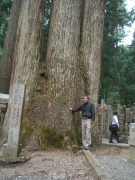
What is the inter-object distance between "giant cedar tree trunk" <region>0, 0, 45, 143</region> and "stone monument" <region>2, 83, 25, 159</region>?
1.27 m

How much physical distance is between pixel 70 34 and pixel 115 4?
697cm

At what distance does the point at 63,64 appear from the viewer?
21.7ft

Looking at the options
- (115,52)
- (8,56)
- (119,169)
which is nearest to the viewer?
(119,169)

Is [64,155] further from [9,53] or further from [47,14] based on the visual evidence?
[47,14]

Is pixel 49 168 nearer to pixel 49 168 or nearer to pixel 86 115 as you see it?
pixel 49 168

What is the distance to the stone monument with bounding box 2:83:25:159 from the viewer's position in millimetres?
4801

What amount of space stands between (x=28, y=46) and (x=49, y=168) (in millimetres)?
3777

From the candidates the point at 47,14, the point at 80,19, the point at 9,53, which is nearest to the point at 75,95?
the point at 80,19

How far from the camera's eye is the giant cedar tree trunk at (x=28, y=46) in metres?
6.52

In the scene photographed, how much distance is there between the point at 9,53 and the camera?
10.2m

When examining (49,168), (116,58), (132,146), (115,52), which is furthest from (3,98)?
(116,58)

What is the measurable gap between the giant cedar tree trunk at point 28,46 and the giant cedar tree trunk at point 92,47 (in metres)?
1.46

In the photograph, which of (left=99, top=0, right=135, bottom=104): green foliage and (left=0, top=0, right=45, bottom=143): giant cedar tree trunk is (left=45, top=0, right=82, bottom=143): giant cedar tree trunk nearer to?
(left=0, top=0, right=45, bottom=143): giant cedar tree trunk

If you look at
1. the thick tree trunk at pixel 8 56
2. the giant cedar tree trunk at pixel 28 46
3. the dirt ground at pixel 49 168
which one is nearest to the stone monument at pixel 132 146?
the dirt ground at pixel 49 168
